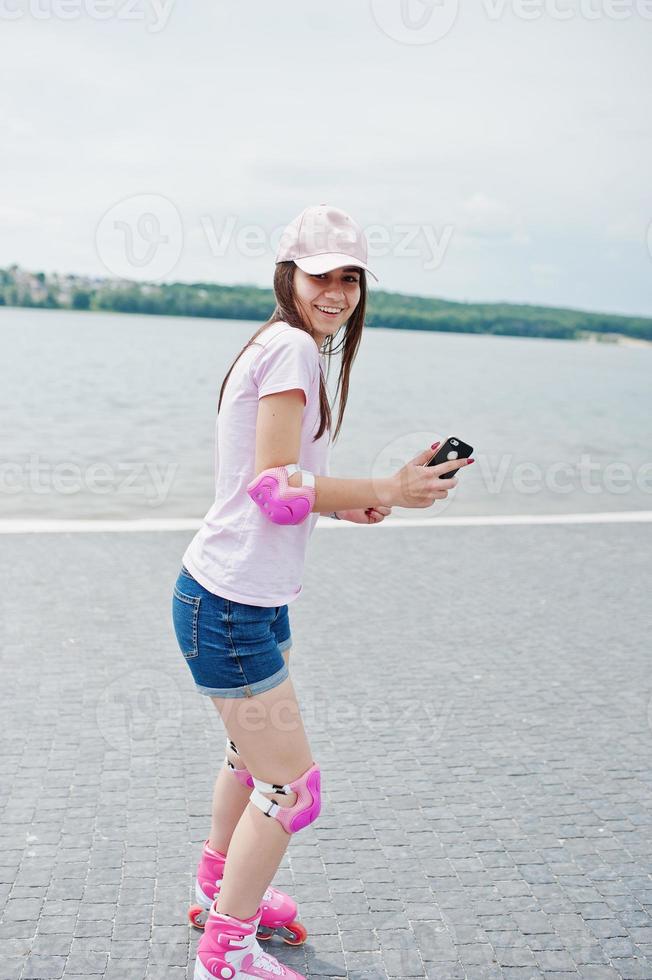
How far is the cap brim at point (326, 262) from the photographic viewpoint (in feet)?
7.47

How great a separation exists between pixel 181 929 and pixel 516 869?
1130mm

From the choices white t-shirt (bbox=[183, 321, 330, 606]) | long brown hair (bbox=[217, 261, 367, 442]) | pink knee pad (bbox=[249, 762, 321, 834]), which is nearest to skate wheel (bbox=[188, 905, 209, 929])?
pink knee pad (bbox=[249, 762, 321, 834])

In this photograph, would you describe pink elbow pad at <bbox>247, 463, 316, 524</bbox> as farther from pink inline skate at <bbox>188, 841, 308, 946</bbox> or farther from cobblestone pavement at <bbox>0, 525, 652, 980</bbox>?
cobblestone pavement at <bbox>0, 525, 652, 980</bbox>

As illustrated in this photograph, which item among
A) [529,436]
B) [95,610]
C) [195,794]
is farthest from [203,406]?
[195,794]

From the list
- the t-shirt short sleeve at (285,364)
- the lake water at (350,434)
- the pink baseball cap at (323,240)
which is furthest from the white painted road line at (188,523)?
the t-shirt short sleeve at (285,364)

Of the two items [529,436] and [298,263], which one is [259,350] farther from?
[529,436]

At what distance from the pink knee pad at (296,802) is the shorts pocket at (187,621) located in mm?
373

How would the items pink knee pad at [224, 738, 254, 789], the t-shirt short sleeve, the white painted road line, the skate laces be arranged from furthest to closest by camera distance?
the white painted road line < pink knee pad at [224, 738, 254, 789] < the skate laces < the t-shirt short sleeve

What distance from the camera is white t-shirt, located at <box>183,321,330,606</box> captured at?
224 centimetres

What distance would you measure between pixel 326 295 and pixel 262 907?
177 centimetres

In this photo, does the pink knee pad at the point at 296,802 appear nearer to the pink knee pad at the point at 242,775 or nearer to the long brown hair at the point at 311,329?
the pink knee pad at the point at 242,775

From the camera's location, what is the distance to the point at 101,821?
349 centimetres

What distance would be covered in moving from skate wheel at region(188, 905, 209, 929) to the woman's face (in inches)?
67.7

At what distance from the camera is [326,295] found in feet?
7.77
